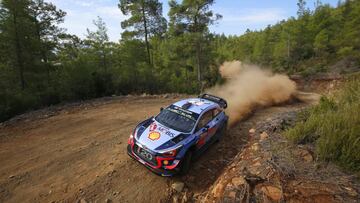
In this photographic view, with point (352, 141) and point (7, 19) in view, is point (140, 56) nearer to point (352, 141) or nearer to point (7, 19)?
point (7, 19)

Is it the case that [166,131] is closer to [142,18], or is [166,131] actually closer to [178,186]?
[178,186]

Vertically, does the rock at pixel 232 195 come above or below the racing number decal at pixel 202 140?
below

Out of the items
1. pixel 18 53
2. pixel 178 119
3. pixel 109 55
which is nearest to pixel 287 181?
pixel 178 119

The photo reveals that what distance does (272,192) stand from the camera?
358 cm

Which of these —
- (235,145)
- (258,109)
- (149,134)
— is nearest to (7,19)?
(149,134)

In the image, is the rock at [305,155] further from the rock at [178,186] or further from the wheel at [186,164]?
the rock at [178,186]

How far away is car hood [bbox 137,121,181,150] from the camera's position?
19.0 feet

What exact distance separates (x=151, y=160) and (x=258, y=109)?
8803 mm

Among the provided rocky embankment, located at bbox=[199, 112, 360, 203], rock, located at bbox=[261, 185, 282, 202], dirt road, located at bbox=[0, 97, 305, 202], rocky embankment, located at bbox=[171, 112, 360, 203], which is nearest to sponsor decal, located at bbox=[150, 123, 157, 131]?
dirt road, located at bbox=[0, 97, 305, 202]

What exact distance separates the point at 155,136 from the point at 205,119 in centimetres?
185

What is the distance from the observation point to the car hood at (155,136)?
5.79 m

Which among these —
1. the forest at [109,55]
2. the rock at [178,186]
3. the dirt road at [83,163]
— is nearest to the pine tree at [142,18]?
the forest at [109,55]

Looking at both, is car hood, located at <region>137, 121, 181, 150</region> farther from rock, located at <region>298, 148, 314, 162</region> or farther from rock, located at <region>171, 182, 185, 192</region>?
rock, located at <region>298, 148, 314, 162</region>

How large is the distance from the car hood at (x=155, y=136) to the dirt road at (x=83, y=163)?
0.93m
